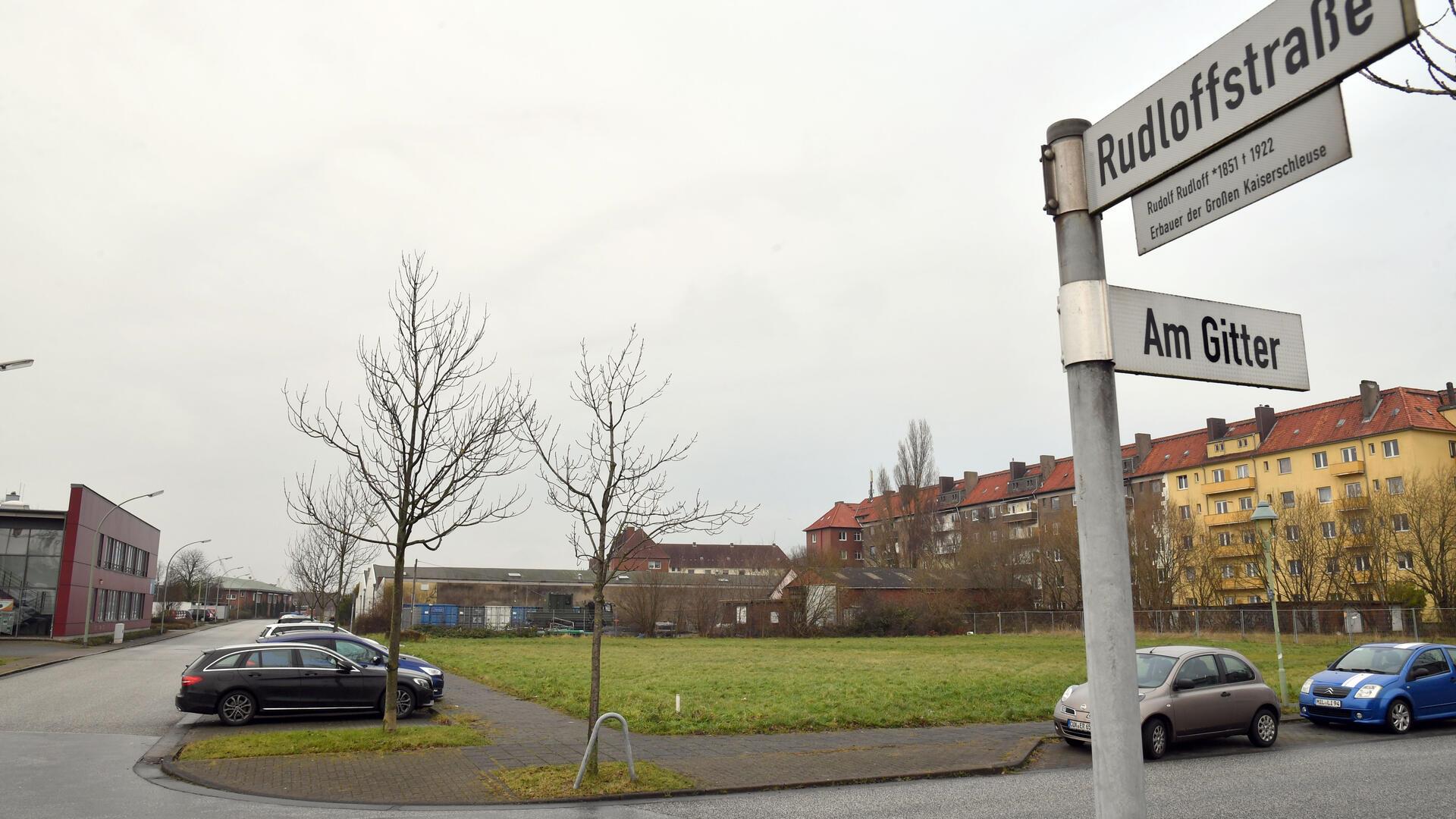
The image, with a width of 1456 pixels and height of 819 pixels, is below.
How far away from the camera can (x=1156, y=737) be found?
13.9 metres

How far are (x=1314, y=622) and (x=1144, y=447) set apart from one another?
47421 mm

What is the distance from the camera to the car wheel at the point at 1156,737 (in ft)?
45.3

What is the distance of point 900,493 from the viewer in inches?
3406

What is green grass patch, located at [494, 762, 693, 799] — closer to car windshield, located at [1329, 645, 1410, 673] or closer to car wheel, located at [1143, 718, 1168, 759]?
car wheel, located at [1143, 718, 1168, 759]

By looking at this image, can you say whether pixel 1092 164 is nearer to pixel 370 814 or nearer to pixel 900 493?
pixel 370 814

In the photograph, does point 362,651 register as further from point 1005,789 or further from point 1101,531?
point 1101,531

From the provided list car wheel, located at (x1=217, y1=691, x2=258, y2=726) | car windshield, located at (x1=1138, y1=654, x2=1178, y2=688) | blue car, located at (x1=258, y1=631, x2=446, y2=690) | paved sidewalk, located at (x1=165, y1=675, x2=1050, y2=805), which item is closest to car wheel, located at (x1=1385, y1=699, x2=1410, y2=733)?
car windshield, located at (x1=1138, y1=654, x2=1178, y2=688)

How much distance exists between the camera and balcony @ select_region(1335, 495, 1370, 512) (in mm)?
48469

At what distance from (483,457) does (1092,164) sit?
45.7ft

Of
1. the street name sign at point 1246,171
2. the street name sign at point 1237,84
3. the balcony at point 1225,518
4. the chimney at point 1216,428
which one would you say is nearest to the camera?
the street name sign at point 1237,84

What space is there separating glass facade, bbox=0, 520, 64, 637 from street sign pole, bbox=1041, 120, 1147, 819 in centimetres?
6141

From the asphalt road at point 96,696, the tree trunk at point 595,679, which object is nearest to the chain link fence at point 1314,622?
the tree trunk at point 595,679

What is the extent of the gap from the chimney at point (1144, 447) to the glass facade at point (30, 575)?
8337 centimetres

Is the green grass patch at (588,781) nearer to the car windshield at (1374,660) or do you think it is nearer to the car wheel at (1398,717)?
the car wheel at (1398,717)
